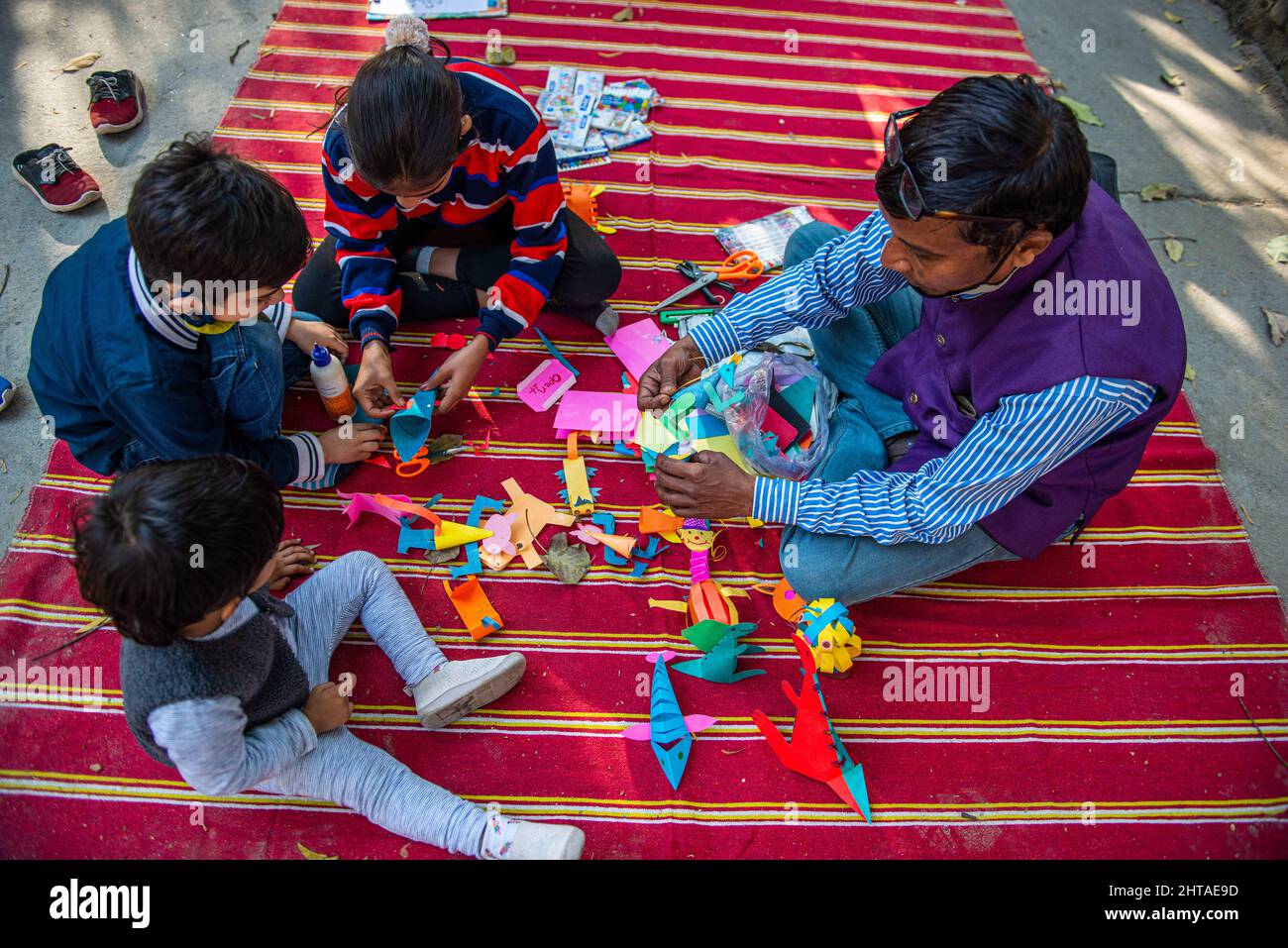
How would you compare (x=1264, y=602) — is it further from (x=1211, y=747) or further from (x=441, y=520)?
(x=441, y=520)

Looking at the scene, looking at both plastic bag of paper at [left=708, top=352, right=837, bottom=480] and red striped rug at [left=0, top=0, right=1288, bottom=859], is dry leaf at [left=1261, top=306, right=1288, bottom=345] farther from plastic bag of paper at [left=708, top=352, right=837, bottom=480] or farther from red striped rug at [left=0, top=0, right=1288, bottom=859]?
plastic bag of paper at [left=708, top=352, right=837, bottom=480]

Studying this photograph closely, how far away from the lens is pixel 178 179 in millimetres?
1820

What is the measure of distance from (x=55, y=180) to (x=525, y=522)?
2.21m

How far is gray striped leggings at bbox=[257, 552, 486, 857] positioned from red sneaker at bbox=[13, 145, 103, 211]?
75.5 inches

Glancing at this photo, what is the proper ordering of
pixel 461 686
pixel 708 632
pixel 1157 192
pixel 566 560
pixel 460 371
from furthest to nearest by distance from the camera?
pixel 1157 192, pixel 460 371, pixel 566 560, pixel 708 632, pixel 461 686

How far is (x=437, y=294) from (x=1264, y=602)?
2.76m

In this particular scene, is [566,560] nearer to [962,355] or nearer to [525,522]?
[525,522]

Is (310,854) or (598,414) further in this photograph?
(598,414)

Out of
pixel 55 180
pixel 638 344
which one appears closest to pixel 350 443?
pixel 638 344

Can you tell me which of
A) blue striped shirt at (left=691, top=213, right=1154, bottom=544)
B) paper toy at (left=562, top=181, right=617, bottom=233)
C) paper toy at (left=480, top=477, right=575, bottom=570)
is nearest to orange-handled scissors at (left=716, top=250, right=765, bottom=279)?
paper toy at (left=562, top=181, right=617, bottom=233)

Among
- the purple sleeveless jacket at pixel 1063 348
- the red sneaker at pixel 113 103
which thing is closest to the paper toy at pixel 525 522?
the purple sleeveless jacket at pixel 1063 348

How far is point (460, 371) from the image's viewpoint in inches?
101

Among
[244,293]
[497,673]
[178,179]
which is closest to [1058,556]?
[497,673]

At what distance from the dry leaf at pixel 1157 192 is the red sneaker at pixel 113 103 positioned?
4095 millimetres
